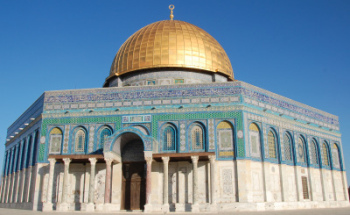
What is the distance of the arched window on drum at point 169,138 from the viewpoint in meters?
19.6

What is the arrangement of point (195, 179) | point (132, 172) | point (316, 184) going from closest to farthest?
point (195, 179) → point (132, 172) → point (316, 184)

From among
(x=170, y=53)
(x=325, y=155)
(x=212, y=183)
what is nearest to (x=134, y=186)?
(x=212, y=183)

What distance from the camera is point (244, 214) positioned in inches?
635

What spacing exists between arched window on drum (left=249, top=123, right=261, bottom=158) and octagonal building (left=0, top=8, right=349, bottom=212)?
62 mm

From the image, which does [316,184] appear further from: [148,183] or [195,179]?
[148,183]

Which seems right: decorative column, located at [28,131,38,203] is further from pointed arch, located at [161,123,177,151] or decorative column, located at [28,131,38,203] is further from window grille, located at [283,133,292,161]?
window grille, located at [283,133,292,161]

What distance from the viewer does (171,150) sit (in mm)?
19531

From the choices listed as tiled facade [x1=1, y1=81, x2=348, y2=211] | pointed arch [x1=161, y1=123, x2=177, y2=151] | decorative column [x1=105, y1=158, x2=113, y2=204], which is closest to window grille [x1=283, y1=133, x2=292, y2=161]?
tiled facade [x1=1, y1=81, x2=348, y2=211]

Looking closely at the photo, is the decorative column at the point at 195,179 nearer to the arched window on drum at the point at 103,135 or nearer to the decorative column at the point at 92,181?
the decorative column at the point at 92,181

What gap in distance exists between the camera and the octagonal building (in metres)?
18.5

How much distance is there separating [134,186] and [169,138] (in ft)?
10.8

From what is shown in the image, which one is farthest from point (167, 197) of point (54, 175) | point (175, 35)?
point (175, 35)

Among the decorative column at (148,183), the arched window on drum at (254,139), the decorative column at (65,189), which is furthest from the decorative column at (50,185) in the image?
the arched window on drum at (254,139)

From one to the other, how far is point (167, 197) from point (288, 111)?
9702mm
